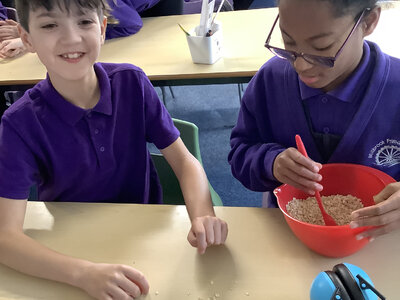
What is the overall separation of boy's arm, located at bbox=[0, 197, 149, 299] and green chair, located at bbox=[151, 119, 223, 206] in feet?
1.84

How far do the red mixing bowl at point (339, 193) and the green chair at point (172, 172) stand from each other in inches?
20.7

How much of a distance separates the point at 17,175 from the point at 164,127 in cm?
40

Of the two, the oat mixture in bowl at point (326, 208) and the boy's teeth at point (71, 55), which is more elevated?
the boy's teeth at point (71, 55)

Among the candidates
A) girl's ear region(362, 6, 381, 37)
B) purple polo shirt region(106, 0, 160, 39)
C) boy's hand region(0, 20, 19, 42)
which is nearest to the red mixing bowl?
girl's ear region(362, 6, 381, 37)

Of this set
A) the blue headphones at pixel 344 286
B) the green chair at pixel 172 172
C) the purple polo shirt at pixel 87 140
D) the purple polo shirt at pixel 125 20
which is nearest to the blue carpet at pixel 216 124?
the green chair at pixel 172 172

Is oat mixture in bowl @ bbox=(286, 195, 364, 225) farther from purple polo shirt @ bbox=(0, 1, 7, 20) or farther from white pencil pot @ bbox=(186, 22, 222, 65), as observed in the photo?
purple polo shirt @ bbox=(0, 1, 7, 20)

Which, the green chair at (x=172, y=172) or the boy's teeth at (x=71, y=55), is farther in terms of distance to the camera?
the green chair at (x=172, y=172)

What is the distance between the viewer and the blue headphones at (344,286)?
62 centimetres

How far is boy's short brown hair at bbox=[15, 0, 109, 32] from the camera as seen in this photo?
98cm

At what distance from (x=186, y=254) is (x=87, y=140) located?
430 mm

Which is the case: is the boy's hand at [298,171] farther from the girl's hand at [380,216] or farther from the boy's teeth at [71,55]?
the boy's teeth at [71,55]

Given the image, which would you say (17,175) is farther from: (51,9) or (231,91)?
(231,91)

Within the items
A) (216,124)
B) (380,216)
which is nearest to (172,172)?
(380,216)

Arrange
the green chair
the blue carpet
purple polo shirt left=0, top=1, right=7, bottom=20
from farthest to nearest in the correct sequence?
the blue carpet
purple polo shirt left=0, top=1, right=7, bottom=20
the green chair
